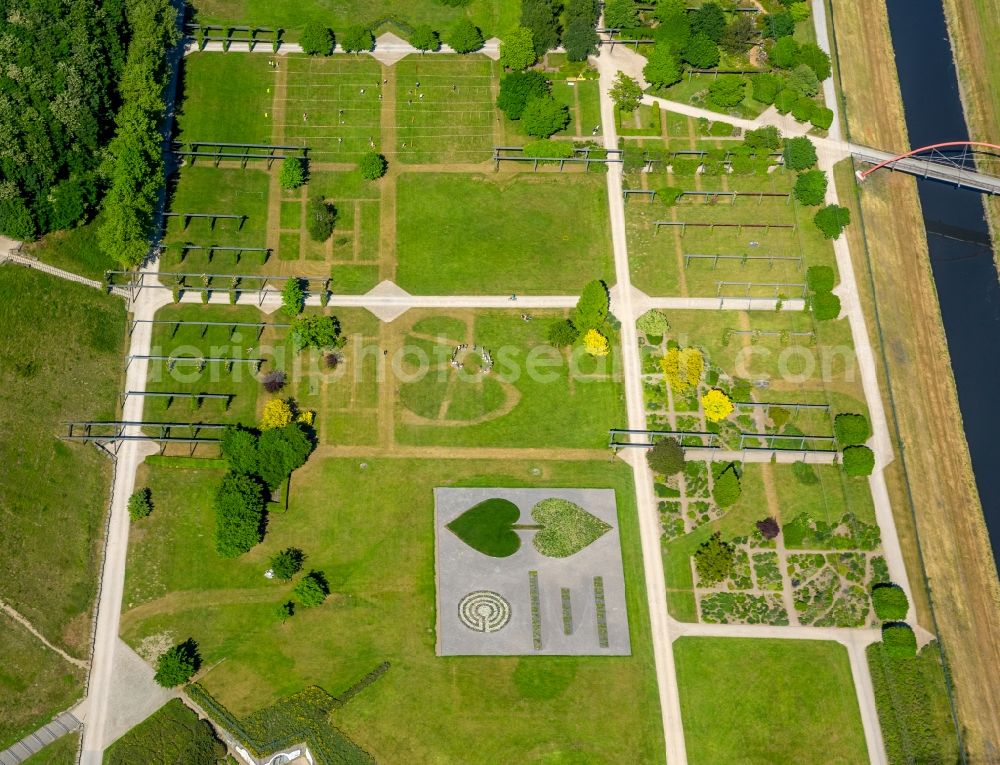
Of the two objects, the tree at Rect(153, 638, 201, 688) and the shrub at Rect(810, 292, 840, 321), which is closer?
the tree at Rect(153, 638, 201, 688)

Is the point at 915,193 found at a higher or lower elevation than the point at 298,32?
lower

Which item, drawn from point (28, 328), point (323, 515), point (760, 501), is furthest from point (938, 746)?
point (28, 328)

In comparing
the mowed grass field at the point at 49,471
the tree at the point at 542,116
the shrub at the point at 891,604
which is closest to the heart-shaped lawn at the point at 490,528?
the shrub at the point at 891,604

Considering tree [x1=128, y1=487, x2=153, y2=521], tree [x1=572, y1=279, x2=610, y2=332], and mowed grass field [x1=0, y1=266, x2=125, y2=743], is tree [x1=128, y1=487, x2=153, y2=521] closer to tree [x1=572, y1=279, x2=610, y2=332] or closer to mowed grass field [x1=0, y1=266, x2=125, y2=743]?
mowed grass field [x1=0, y1=266, x2=125, y2=743]

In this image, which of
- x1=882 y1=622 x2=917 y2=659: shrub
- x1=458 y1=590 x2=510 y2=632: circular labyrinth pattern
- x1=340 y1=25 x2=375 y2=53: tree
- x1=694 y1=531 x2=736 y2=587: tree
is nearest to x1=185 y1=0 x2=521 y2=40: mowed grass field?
x1=340 y1=25 x2=375 y2=53: tree

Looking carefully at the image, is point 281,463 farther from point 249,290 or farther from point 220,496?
point 249,290

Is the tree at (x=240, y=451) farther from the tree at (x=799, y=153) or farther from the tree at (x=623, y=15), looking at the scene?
the tree at (x=799, y=153)
